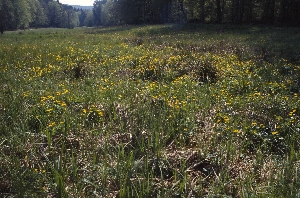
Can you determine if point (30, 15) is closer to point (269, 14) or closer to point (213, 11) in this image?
point (213, 11)

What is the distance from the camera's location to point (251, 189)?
10.3 ft

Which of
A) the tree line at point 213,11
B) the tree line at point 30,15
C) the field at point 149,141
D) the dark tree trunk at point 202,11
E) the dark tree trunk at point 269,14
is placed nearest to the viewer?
the field at point 149,141

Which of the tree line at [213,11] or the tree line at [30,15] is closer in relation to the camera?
the tree line at [213,11]

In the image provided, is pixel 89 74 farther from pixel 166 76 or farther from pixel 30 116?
pixel 30 116

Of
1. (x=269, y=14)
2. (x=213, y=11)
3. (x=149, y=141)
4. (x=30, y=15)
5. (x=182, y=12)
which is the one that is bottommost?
(x=149, y=141)

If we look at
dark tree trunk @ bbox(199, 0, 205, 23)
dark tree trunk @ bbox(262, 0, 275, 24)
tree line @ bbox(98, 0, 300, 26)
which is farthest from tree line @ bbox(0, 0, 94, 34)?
dark tree trunk @ bbox(262, 0, 275, 24)

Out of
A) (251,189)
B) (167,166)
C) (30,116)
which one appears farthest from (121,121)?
(251,189)

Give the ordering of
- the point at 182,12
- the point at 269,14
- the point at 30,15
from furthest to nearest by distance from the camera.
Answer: the point at 30,15 < the point at 182,12 < the point at 269,14

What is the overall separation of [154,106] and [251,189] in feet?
8.71

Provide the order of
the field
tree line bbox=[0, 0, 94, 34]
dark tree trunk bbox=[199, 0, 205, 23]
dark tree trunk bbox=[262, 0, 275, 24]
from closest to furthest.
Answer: the field < dark tree trunk bbox=[262, 0, 275, 24] < dark tree trunk bbox=[199, 0, 205, 23] < tree line bbox=[0, 0, 94, 34]

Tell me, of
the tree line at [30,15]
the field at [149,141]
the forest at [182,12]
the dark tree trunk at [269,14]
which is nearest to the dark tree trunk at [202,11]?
the forest at [182,12]

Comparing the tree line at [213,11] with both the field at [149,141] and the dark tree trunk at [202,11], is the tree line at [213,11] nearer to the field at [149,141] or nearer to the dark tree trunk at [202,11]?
the dark tree trunk at [202,11]

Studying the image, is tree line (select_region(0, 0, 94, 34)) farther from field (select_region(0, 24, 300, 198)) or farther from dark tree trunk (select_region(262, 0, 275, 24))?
field (select_region(0, 24, 300, 198))

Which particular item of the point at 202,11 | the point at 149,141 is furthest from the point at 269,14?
the point at 149,141
